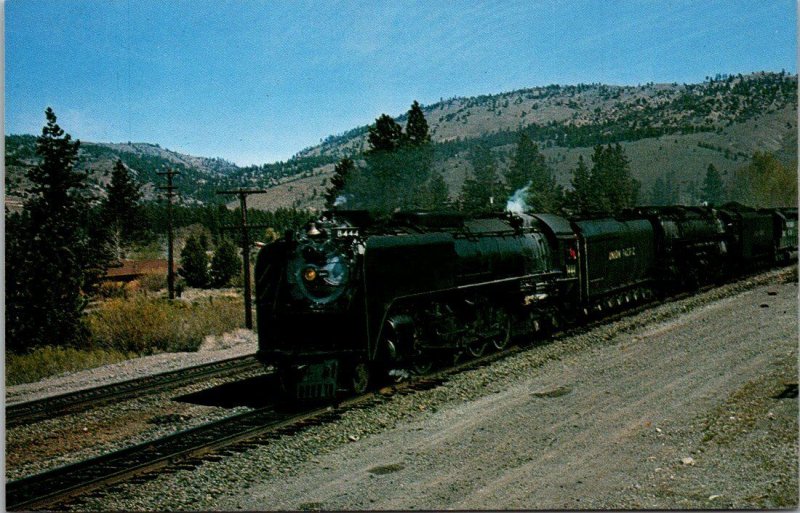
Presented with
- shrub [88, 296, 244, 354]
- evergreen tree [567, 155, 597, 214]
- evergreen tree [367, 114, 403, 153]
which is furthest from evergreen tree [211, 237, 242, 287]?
evergreen tree [567, 155, 597, 214]

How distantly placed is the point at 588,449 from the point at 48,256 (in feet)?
40.2

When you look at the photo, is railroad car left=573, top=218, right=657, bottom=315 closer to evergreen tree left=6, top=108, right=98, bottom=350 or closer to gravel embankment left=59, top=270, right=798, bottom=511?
gravel embankment left=59, top=270, right=798, bottom=511

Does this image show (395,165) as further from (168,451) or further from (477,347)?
(168,451)

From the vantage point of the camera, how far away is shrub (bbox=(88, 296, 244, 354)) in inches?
796

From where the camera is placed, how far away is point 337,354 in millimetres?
11875

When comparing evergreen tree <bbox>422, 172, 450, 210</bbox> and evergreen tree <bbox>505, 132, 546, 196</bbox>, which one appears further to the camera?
evergreen tree <bbox>505, 132, 546, 196</bbox>

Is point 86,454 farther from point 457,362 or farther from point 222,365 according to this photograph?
point 457,362

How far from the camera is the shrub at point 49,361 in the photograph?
51.3 ft

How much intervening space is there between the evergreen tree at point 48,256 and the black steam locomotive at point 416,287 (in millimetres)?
5604

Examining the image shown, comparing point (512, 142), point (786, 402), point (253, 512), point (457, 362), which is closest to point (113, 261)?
point (457, 362)

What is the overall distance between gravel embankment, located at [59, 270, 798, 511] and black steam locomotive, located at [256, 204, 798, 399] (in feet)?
3.36

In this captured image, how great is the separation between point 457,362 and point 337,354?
185 inches

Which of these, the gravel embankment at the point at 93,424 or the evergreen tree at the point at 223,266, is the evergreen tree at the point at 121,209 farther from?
the evergreen tree at the point at 223,266

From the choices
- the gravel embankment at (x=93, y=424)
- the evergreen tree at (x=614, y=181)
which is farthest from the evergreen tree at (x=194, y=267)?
the gravel embankment at (x=93, y=424)
